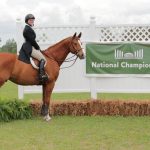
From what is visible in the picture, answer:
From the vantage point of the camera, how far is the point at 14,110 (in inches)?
470

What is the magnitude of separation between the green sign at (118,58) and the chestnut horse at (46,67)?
5.80 ft

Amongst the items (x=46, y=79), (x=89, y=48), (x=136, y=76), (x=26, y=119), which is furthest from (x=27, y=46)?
(x=136, y=76)

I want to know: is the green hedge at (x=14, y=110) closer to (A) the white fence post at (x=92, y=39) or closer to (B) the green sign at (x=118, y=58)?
(A) the white fence post at (x=92, y=39)

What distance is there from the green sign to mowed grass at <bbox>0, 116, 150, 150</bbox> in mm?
1911

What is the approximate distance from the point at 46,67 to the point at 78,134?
104 inches

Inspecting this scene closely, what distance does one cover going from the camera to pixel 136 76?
13.7 meters

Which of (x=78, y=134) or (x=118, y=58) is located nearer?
(x=78, y=134)

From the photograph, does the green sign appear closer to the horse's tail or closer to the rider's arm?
the rider's arm

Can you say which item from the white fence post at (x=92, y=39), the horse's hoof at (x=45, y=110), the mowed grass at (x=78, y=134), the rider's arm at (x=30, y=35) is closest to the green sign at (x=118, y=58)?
the white fence post at (x=92, y=39)

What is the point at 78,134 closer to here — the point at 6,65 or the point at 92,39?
the point at 6,65

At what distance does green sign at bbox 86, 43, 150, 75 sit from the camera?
1362 centimetres

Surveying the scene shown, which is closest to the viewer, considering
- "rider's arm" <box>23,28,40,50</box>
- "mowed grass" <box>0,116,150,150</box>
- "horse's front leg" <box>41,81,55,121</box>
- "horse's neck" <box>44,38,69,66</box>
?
"mowed grass" <box>0,116,150,150</box>

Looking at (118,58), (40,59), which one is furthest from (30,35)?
(118,58)

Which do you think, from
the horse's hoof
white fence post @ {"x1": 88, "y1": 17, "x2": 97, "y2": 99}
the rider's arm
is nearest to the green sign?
white fence post @ {"x1": 88, "y1": 17, "x2": 97, "y2": 99}
